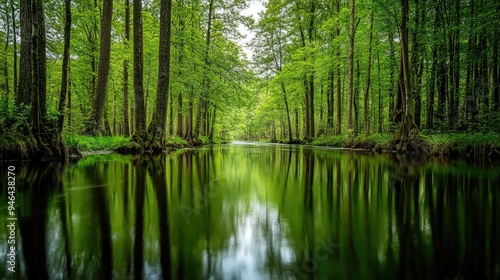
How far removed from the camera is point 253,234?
1.58 m

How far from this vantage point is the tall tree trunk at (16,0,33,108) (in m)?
5.82

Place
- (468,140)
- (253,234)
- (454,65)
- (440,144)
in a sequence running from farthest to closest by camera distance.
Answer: (454,65) < (440,144) < (468,140) < (253,234)

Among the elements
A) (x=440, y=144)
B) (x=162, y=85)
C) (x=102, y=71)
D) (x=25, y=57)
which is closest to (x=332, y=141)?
(x=440, y=144)

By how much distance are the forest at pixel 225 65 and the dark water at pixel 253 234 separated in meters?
5.12

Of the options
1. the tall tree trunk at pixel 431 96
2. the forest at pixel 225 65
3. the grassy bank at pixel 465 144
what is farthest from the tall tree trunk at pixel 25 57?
the tall tree trunk at pixel 431 96

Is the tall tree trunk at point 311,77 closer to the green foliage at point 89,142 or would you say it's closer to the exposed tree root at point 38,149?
the green foliage at point 89,142

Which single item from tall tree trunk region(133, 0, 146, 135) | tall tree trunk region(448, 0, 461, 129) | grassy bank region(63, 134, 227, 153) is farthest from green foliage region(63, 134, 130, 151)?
tall tree trunk region(448, 0, 461, 129)

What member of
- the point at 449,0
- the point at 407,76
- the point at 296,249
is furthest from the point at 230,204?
the point at 449,0

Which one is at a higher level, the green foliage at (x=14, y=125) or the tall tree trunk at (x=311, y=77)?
the tall tree trunk at (x=311, y=77)

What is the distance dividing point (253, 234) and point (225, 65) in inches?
567

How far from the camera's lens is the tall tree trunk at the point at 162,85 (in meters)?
9.96

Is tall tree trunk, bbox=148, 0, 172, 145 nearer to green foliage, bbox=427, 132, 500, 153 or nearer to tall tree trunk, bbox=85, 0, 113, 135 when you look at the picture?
tall tree trunk, bbox=85, 0, 113, 135

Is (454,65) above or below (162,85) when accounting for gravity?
above

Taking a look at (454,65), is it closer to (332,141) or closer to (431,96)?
(431,96)
